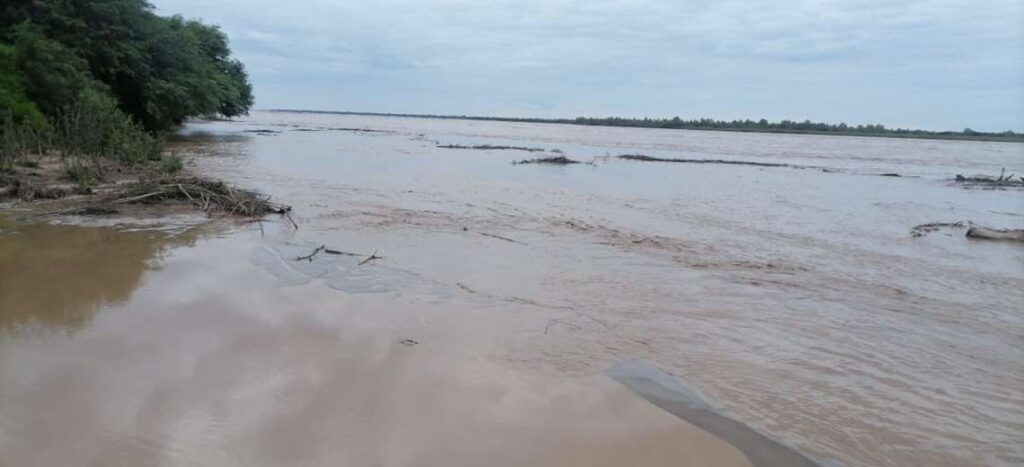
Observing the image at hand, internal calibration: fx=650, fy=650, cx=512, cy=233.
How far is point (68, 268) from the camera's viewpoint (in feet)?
21.1

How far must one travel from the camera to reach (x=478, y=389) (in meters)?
4.11

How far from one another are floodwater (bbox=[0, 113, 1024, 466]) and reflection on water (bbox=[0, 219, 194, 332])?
0.04 meters

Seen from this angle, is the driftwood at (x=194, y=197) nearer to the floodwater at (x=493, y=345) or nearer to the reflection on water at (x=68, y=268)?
the floodwater at (x=493, y=345)

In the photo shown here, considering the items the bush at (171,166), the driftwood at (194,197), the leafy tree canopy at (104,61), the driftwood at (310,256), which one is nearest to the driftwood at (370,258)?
the driftwood at (310,256)

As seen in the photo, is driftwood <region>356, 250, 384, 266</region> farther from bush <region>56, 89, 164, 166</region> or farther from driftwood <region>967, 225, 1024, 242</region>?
driftwood <region>967, 225, 1024, 242</region>

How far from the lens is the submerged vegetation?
44.9 feet

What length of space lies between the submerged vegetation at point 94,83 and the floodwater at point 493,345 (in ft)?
19.5

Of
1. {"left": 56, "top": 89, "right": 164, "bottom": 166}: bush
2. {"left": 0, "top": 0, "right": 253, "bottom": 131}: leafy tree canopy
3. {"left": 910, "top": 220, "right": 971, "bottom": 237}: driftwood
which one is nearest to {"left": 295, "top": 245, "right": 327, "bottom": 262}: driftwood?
{"left": 56, "top": 89, "right": 164, "bottom": 166}: bush

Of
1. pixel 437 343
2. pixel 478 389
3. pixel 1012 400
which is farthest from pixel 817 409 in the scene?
pixel 437 343

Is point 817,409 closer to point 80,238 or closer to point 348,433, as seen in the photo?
point 348,433

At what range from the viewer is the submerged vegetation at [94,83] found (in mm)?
13695

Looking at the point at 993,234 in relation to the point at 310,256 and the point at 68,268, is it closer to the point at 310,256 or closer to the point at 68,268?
the point at 310,256

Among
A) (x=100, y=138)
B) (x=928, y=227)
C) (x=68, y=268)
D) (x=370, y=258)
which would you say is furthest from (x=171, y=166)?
(x=928, y=227)

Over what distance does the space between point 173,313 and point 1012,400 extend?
20.3 ft
